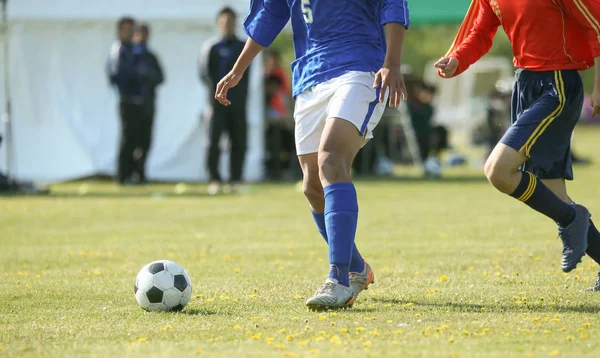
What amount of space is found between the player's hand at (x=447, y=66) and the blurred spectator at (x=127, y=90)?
423 inches

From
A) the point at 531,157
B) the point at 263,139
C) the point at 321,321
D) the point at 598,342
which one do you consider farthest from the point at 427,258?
the point at 263,139

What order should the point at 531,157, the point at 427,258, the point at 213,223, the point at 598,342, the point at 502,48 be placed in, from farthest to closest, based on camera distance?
1. the point at 502,48
2. the point at 213,223
3. the point at 427,258
4. the point at 531,157
5. the point at 598,342

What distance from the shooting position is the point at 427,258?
8.02 m

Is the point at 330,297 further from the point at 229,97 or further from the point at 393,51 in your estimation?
the point at 229,97

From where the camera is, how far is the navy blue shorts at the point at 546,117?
587 centimetres

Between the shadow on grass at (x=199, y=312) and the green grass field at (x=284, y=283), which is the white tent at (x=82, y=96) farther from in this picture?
the shadow on grass at (x=199, y=312)

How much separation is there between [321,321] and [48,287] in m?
2.36

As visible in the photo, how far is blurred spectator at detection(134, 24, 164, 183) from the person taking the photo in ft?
53.8

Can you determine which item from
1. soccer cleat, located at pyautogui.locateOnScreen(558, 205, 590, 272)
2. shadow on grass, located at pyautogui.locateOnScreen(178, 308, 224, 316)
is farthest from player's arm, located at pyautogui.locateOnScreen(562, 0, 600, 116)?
shadow on grass, located at pyautogui.locateOnScreen(178, 308, 224, 316)

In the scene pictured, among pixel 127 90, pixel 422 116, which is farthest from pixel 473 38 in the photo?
pixel 422 116

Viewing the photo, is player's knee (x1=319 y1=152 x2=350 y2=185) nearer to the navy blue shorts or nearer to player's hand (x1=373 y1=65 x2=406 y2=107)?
player's hand (x1=373 y1=65 x2=406 y2=107)

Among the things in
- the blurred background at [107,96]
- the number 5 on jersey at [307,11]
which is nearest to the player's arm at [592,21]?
the number 5 on jersey at [307,11]

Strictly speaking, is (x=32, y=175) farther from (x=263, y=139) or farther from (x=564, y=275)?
(x=564, y=275)

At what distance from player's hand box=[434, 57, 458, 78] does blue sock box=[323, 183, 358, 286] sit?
107cm
